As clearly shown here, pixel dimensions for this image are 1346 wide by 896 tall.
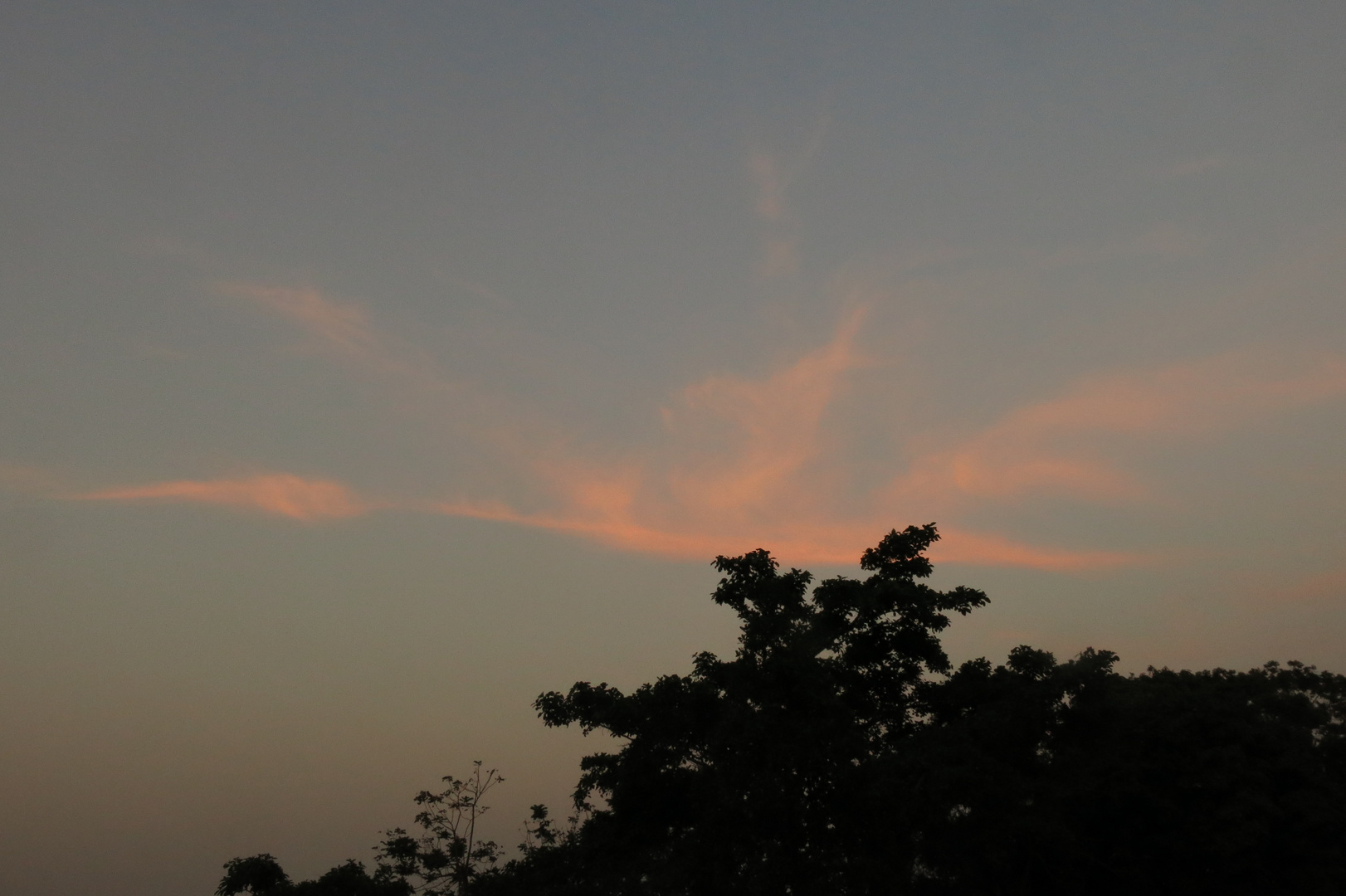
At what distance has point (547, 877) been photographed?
30547mm

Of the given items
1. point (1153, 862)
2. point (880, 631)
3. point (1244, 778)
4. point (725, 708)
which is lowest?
point (1153, 862)

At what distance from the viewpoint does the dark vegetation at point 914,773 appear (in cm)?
2180

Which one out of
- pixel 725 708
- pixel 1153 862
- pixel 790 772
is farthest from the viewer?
pixel 1153 862

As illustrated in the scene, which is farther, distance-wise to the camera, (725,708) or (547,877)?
(547,877)

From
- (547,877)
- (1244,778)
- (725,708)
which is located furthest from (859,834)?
(1244,778)

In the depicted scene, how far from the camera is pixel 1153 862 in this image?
3145cm

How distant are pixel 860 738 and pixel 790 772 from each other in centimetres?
208

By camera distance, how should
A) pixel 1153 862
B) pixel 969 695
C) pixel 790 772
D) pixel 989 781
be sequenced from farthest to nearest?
pixel 1153 862
pixel 969 695
pixel 989 781
pixel 790 772

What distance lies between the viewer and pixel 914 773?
25.4 meters

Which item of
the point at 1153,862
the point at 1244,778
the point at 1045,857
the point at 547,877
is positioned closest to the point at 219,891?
the point at 547,877

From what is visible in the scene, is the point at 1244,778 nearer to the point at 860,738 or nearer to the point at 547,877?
the point at 860,738

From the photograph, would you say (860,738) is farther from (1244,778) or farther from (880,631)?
(1244,778)

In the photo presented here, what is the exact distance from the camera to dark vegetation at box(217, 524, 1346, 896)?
21.8 metres

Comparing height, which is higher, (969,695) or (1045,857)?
(969,695)
